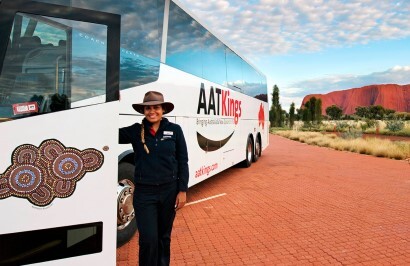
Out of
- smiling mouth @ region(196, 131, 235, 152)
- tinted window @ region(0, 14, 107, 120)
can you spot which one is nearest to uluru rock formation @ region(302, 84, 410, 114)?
smiling mouth @ region(196, 131, 235, 152)

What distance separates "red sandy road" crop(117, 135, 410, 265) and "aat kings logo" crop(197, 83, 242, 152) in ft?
4.01

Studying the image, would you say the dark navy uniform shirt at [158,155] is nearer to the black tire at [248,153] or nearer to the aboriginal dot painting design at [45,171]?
the aboriginal dot painting design at [45,171]

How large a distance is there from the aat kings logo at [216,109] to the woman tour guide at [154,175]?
4.05 metres

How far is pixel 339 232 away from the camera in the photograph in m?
5.40

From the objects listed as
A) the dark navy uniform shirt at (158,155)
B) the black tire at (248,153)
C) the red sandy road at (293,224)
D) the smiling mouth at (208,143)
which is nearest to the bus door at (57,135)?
the dark navy uniform shirt at (158,155)

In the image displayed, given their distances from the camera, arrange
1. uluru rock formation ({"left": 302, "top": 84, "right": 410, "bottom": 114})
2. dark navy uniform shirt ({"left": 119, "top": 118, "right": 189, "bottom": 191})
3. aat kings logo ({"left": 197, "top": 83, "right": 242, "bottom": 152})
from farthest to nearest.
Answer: uluru rock formation ({"left": 302, "top": 84, "right": 410, "bottom": 114}), aat kings logo ({"left": 197, "top": 83, "right": 242, "bottom": 152}), dark navy uniform shirt ({"left": 119, "top": 118, "right": 189, "bottom": 191})

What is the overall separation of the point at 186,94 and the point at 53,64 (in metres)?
3.73

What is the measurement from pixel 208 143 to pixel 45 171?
17.6 ft

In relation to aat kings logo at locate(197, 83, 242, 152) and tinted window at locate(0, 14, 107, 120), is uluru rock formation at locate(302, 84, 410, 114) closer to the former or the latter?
aat kings logo at locate(197, 83, 242, 152)

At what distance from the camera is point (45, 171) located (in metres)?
2.80

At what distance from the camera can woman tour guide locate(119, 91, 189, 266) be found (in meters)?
3.12

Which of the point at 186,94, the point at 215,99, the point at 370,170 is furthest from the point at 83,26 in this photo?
the point at 370,170

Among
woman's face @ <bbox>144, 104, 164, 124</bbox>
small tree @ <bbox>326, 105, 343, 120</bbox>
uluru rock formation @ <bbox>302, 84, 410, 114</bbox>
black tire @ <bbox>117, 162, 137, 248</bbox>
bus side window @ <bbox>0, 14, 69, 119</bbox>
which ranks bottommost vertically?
black tire @ <bbox>117, 162, 137, 248</bbox>

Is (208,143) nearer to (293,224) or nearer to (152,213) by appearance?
(293,224)
